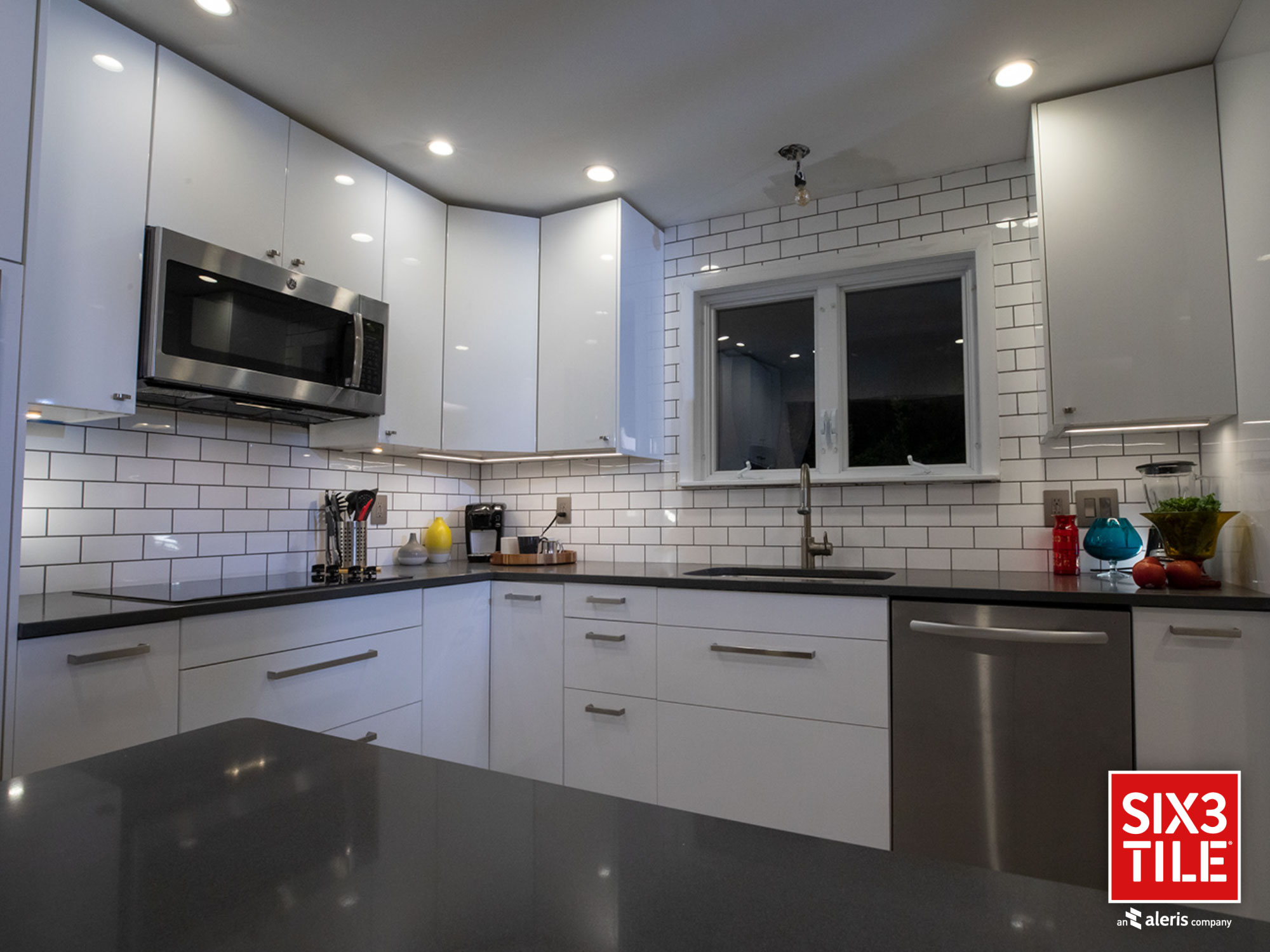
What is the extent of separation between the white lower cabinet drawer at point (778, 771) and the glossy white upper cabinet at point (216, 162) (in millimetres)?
1990

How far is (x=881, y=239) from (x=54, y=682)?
295cm

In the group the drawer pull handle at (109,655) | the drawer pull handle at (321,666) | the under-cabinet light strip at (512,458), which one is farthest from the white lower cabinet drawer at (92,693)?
the under-cabinet light strip at (512,458)

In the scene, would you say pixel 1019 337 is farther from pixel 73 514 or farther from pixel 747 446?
pixel 73 514

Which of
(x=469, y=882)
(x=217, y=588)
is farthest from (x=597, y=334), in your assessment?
(x=469, y=882)

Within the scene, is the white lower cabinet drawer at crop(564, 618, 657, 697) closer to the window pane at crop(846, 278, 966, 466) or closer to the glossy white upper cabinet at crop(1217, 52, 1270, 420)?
the window pane at crop(846, 278, 966, 466)

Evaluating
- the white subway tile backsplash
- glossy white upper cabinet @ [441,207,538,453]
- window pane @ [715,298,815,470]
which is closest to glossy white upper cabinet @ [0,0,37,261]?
the white subway tile backsplash

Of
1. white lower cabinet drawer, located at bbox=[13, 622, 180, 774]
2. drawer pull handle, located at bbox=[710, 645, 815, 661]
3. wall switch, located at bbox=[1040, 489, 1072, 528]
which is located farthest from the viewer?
wall switch, located at bbox=[1040, 489, 1072, 528]

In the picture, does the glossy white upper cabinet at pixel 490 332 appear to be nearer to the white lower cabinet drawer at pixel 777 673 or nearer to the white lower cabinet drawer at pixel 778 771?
the white lower cabinet drawer at pixel 777 673

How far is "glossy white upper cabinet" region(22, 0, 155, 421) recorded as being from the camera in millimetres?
1851

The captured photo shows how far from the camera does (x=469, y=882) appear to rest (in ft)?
1.49

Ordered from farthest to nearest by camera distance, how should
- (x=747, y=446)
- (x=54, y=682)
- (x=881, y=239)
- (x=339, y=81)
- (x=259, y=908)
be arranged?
(x=747, y=446)
(x=881, y=239)
(x=339, y=81)
(x=54, y=682)
(x=259, y=908)

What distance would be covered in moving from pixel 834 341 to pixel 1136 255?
3.61 feet

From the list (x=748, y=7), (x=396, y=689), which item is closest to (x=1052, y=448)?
(x=748, y=7)

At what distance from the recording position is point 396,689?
2445 millimetres
